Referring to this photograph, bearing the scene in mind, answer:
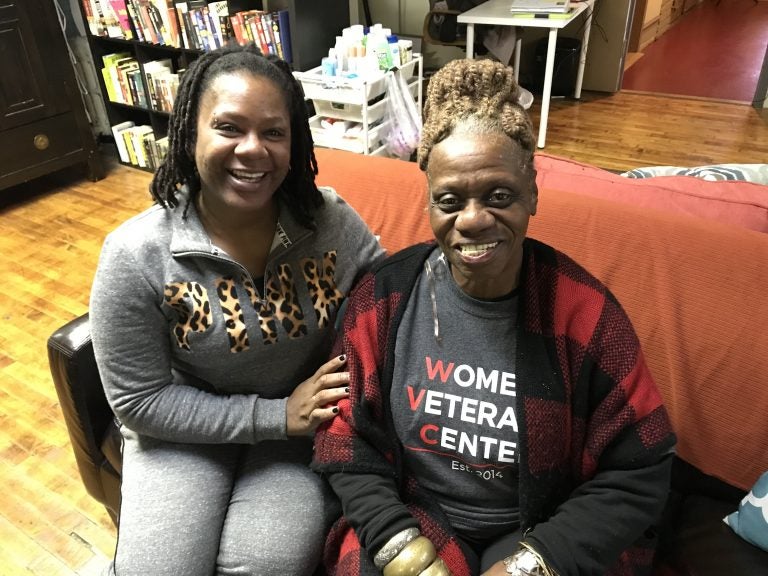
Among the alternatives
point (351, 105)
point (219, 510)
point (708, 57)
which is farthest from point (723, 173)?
point (708, 57)

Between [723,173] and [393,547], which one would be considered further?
[723,173]

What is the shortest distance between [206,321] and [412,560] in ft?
1.82

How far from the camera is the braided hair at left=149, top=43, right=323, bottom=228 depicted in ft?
3.66

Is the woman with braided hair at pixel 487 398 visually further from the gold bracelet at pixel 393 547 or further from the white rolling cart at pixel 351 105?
the white rolling cart at pixel 351 105

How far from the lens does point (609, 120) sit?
4461mm

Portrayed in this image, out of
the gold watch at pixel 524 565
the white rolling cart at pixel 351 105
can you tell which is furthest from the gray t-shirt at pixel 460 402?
the white rolling cart at pixel 351 105

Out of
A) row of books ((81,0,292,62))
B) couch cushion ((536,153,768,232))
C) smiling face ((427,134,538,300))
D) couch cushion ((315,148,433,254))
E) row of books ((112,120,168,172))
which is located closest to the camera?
smiling face ((427,134,538,300))

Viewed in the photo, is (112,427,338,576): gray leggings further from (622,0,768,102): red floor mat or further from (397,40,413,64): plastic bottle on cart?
(622,0,768,102): red floor mat

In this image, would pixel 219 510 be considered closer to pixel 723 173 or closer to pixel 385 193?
pixel 385 193

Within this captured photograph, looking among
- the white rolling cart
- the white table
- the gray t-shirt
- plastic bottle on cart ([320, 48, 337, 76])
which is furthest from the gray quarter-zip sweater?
the white table

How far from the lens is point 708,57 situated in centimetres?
588

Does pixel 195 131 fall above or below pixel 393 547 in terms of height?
above

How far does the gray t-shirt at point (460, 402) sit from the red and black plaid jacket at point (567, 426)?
0.08ft

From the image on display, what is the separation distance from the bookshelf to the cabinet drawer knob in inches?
20.5
